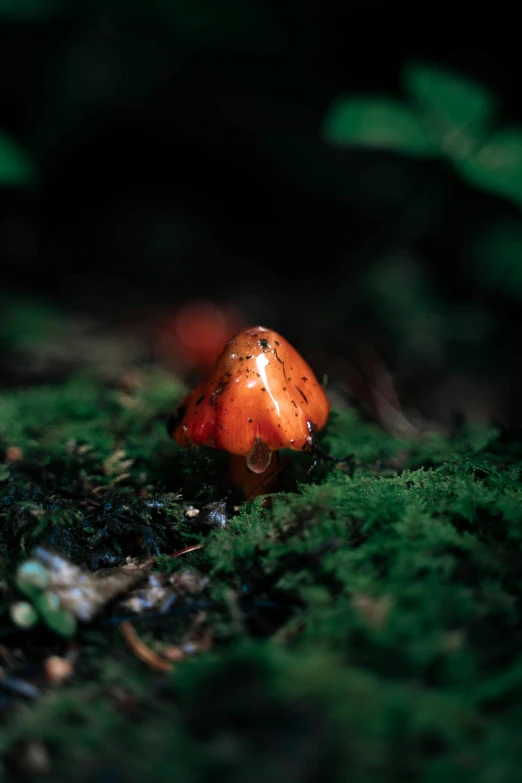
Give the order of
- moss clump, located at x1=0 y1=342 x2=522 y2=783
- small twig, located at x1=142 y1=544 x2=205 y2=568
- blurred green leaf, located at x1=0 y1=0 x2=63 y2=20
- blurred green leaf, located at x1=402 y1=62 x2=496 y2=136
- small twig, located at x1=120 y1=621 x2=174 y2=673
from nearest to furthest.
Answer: moss clump, located at x1=0 y1=342 x2=522 y2=783, small twig, located at x1=120 y1=621 x2=174 y2=673, small twig, located at x1=142 y1=544 x2=205 y2=568, blurred green leaf, located at x1=402 y1=62 x2=496 y2=136, blurred green leaf, located at x1=0 y1=0 x2=63 y2=20

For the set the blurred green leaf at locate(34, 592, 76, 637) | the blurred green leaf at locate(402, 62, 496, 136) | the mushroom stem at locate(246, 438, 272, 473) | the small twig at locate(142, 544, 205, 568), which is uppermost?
the blurred green leaf at locate(402, 62, 496, 136)

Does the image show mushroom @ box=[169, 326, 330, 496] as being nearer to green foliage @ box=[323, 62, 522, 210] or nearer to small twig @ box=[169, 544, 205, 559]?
small twig @ box=[169, 544, 205, 559]

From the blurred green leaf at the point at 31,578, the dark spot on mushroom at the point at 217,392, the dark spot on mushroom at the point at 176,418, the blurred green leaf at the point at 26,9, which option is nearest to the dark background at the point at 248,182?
the blurred green leaf at the point at 26,9

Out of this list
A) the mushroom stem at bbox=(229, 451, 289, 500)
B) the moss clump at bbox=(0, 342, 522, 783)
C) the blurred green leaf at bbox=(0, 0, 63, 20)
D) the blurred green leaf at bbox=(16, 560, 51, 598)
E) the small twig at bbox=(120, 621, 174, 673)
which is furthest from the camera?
the blurred green leaf at bbox=(0, 0, 63, 20)

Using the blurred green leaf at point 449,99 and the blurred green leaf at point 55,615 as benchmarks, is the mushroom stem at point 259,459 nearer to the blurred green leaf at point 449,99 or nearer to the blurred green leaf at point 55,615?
the blurred green leaf at point 55,615

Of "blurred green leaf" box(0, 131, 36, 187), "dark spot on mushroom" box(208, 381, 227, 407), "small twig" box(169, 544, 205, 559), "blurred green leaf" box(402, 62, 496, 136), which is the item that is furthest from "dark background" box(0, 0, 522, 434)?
"small twig" box(169, 544, 205, 559)

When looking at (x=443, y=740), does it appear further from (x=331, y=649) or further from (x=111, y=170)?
(x=111, y=170)

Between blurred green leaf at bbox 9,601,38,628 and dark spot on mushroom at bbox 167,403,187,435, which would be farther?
dark spot on mushroom at bbox 167,403,187,435

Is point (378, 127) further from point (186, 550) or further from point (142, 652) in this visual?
point (142, 652)
